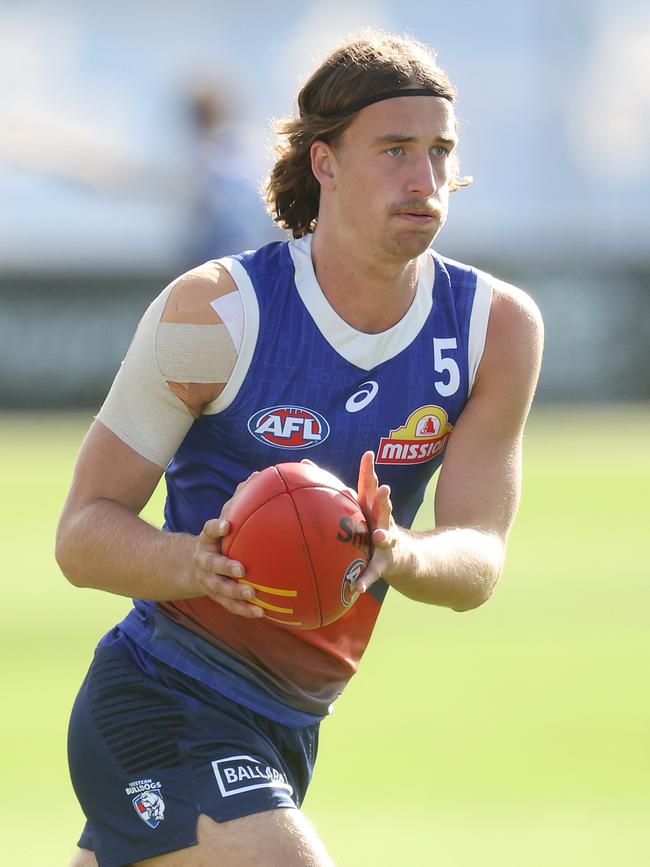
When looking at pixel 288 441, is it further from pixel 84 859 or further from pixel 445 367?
pixel 84 859

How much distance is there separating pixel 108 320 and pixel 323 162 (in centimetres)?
1342

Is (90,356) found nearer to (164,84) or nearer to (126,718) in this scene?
(164,84)

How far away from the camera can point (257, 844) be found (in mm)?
3793

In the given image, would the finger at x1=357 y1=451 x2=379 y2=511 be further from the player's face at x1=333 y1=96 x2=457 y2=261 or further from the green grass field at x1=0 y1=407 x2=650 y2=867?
the green grass field at x1=0 y1=407 x2=650 y2=867

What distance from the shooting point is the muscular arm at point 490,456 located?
4.29m

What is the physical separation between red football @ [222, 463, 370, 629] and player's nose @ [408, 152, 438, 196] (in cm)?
89

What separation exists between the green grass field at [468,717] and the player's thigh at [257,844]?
5.53 ft

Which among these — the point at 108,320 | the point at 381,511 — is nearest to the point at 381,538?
the point at 381,511

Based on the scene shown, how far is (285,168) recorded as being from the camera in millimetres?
4742

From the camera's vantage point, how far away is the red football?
3688 mm

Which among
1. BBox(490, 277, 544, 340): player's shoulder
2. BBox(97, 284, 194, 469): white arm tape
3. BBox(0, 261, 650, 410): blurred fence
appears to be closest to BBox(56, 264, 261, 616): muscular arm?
BBox(97, 284, 194, 469): white arm tape

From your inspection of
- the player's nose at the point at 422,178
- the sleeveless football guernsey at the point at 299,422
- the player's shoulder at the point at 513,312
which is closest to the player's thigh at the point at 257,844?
the sleeveless football guernsey at the point at 299,422

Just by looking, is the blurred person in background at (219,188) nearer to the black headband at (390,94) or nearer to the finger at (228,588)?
the black headband at (390,94)

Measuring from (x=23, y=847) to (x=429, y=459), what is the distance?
88.8 inches
